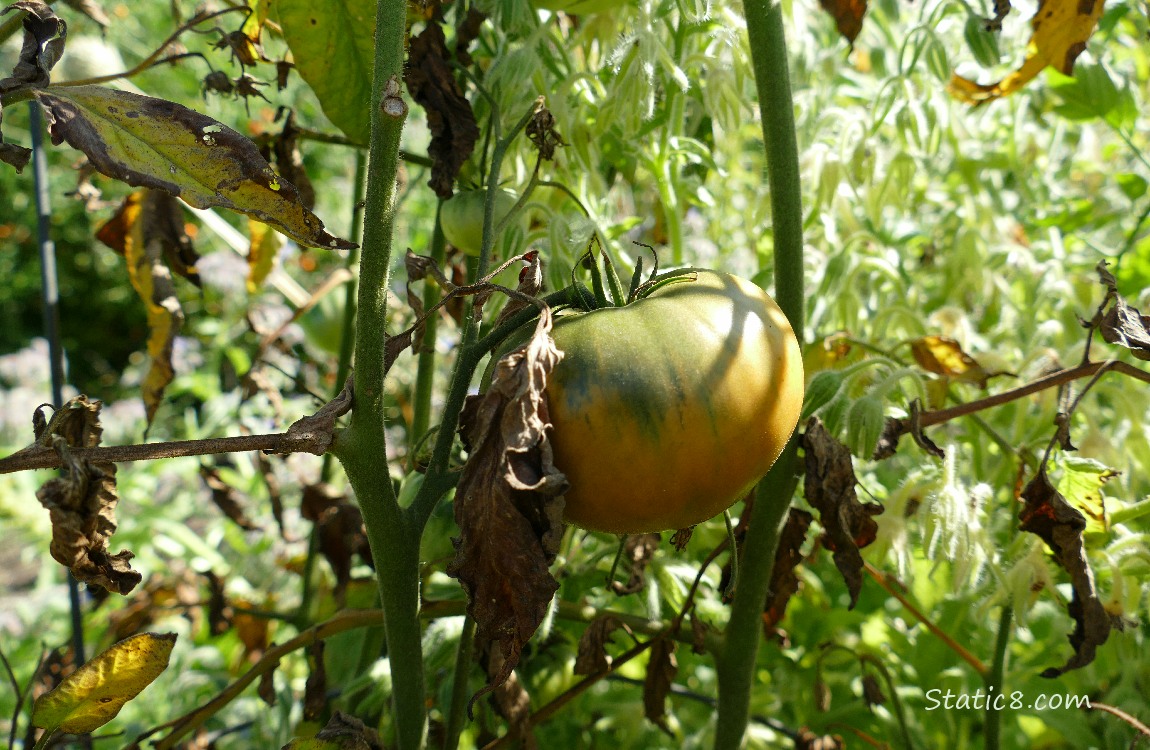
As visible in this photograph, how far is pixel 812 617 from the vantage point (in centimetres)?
131

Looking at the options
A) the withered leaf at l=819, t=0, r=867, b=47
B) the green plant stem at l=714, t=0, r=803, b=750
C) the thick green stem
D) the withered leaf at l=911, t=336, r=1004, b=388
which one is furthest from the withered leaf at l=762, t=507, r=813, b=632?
the withered leaf at l=819, t=0, r=867, b=47

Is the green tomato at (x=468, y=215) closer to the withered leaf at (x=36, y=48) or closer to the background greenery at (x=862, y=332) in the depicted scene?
the background greenery at (x=862, y=332)

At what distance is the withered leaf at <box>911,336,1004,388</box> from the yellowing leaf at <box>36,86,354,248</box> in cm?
67

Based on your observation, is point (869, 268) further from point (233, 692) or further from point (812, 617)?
point (233, 692)

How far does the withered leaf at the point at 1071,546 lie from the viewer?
2.43 feet

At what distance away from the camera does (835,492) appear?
2.42 feet

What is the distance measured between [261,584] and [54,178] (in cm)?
351

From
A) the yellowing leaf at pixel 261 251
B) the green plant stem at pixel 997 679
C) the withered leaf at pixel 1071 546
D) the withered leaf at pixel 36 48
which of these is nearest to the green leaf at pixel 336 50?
the withered leaf at pixel 36 48

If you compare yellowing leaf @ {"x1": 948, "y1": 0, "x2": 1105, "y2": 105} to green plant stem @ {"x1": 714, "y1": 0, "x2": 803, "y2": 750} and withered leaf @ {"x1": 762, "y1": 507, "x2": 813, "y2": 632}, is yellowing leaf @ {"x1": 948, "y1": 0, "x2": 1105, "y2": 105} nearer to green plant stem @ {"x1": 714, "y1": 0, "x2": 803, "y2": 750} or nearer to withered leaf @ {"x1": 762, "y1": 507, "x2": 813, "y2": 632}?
green plant stem @ {"x1": 714, "y1": 0, "x2": 803, "y2": 750}

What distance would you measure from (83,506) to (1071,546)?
2.40 feet

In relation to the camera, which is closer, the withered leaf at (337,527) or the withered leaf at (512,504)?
the withered leaf at (512,504)

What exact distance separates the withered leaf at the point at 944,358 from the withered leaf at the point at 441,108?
510mm

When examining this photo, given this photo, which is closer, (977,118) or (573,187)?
(573,187)

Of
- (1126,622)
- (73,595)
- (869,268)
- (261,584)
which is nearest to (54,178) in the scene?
(261,584)
